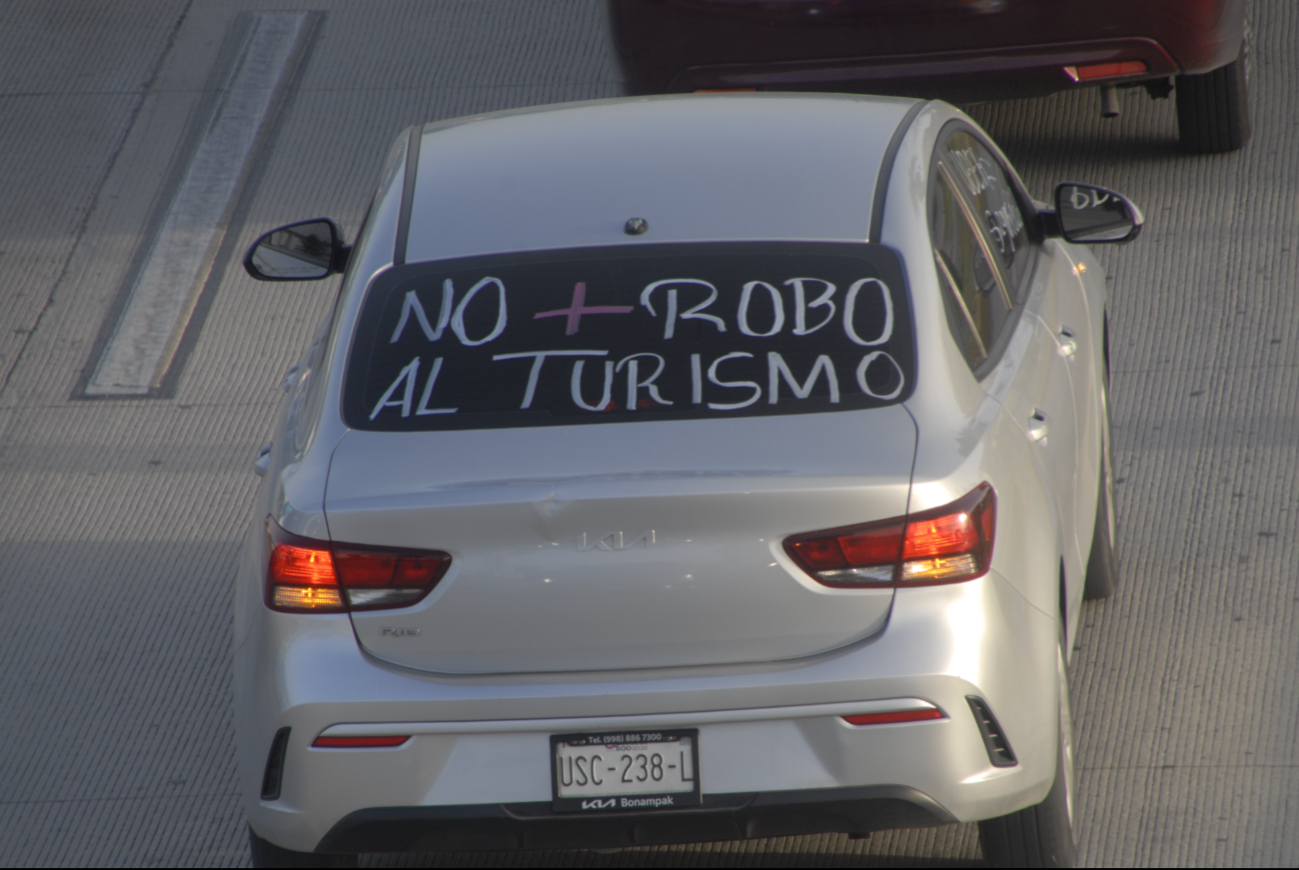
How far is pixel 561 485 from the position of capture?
9.70 feet

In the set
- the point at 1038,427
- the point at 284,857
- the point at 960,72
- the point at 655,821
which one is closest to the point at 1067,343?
the point at 1038,427

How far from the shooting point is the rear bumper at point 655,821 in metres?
2.95

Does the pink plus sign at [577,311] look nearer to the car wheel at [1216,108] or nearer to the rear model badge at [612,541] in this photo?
the rear model badge at [612,541]

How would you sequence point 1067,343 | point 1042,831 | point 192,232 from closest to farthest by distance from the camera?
point 1042,831 < point 1067,343 < point 192,232

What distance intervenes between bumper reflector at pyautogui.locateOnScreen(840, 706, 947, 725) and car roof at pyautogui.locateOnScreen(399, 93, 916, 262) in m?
1.06

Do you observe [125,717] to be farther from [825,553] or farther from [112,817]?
[825,553]

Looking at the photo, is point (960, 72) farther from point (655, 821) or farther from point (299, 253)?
point (655, 821)

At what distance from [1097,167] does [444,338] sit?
190 inches

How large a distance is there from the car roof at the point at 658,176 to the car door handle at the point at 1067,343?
700 millimetres

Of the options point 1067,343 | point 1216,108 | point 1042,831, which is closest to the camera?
point 1042,831

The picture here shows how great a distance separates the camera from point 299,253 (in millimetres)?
4523

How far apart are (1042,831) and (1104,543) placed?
4.87 feet

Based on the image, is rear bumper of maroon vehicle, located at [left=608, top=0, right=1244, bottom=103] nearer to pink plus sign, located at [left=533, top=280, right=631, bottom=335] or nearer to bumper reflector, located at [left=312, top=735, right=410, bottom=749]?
pink plus sign, located at [left=533, top=280, right=631, bottom=335]

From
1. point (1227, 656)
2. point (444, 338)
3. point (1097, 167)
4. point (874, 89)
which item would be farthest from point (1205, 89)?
point (444, 338)
